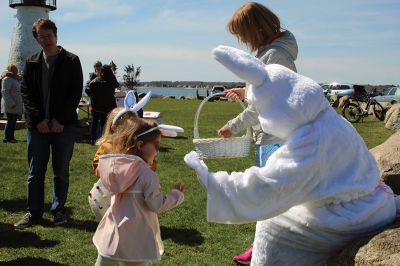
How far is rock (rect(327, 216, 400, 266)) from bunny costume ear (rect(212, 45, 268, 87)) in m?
0.91

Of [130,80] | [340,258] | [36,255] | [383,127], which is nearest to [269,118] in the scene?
[340,258]

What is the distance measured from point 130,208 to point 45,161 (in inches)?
99.8

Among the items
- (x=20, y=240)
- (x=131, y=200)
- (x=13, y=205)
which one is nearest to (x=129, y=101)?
(x=131, y=200)

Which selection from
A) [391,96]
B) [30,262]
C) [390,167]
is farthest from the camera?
[391,96]

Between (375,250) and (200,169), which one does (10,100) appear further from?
(375,250)

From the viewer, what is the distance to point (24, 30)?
35.2 meters

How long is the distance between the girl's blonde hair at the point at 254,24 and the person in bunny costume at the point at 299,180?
1262 mm

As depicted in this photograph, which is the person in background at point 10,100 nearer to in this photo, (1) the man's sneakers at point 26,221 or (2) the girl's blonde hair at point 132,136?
(1) the man's sneakers at point 26,221

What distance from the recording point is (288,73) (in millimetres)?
2674

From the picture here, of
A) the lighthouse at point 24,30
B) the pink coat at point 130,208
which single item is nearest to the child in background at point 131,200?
the pink coat at point 130,208

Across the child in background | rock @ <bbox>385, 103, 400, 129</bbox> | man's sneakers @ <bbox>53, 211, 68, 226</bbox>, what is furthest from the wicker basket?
rock @ <bbox>385, 103, 400, 129</bbox>

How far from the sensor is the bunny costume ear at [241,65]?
2.61 meters

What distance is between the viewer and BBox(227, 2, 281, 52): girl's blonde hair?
3.85 meters

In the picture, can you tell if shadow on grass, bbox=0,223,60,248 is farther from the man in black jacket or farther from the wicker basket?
the wicker basket
